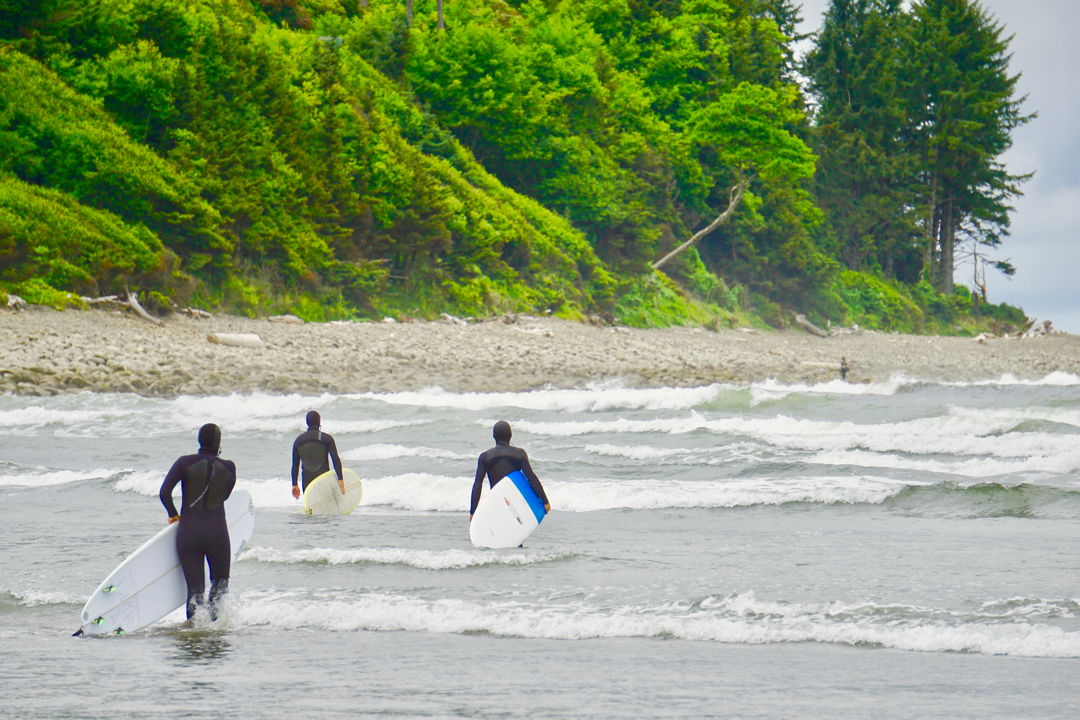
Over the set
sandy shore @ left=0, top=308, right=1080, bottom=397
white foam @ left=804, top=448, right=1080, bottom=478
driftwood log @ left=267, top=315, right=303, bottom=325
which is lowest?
white foam @ left=804, top=448, right=1080, bottom=478

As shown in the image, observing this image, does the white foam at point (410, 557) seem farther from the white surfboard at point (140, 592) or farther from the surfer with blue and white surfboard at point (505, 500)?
the white surfboard at point (140, 592)

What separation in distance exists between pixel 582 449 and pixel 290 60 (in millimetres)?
20774

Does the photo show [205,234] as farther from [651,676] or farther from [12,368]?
[651,676]

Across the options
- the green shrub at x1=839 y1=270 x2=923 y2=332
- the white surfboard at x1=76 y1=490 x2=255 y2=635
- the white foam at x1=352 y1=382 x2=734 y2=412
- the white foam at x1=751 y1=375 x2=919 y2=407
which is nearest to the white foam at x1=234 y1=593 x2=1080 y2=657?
the white surfboard at x1=76 y1=490 x2=255 y2=635

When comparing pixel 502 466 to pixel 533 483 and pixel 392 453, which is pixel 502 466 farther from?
pixel 392 453

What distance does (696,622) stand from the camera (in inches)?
219

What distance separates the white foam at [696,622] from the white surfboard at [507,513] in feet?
4.99

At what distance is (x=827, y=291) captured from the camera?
2048 inches

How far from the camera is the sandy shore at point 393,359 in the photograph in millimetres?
19094

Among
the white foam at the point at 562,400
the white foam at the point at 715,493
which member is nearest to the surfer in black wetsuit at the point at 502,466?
the white foam at the point at 715,493

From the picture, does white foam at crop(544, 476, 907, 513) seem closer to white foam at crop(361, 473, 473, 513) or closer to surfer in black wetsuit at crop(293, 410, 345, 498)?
white foam at crop(361, 473, 473, 513)

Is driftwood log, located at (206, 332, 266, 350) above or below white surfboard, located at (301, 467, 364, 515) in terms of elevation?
above

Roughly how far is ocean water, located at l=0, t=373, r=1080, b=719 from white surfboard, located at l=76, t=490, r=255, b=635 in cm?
13

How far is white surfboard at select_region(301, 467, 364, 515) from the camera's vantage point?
9430 millimetres
